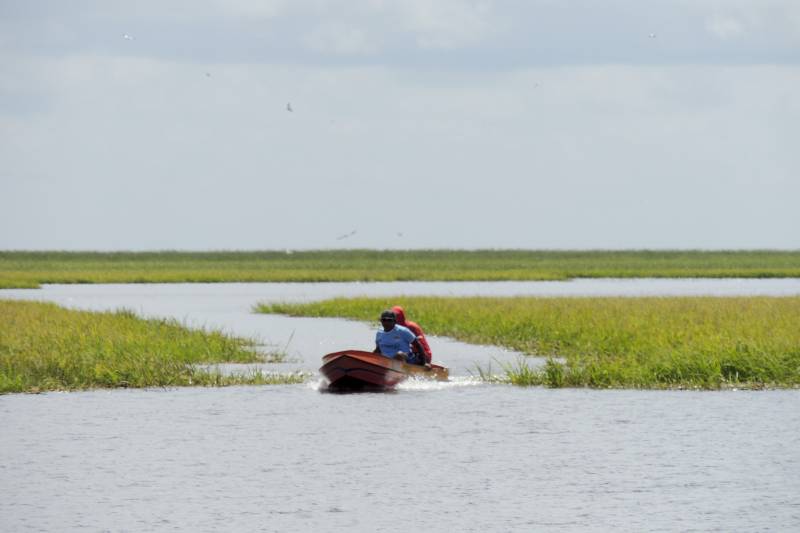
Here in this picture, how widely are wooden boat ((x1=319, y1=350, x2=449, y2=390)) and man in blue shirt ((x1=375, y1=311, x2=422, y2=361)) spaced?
0.33 metres

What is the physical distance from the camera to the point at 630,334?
31.1 meters

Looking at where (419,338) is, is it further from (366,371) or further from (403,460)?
(403,460)

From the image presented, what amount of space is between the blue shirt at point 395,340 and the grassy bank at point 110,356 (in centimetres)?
264

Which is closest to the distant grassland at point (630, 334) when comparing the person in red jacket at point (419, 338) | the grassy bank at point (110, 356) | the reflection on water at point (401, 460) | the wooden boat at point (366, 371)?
the reflection on water at point (401, 460)

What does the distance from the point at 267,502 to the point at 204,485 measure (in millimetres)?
1324

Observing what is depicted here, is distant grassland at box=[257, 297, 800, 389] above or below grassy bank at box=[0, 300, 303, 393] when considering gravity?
above

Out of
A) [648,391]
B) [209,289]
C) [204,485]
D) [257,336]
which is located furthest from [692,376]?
[209,289]

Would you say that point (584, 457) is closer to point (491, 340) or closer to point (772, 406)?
point (772, 406)

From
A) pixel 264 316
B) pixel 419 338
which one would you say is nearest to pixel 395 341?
pixel 419 338

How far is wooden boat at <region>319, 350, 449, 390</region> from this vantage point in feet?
80.1

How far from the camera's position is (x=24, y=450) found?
19297 millimetres

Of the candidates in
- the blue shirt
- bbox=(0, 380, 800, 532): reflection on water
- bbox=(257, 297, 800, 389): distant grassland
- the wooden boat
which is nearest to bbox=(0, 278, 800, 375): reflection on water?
bbox=(257, 297, 800, 389): distant grassland

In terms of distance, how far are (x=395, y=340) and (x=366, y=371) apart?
0.75 metres

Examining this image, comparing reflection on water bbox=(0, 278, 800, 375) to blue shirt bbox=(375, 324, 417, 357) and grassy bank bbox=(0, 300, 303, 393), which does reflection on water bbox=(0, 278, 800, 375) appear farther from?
blue shirt bbox=(375, 324, 417, 357)
